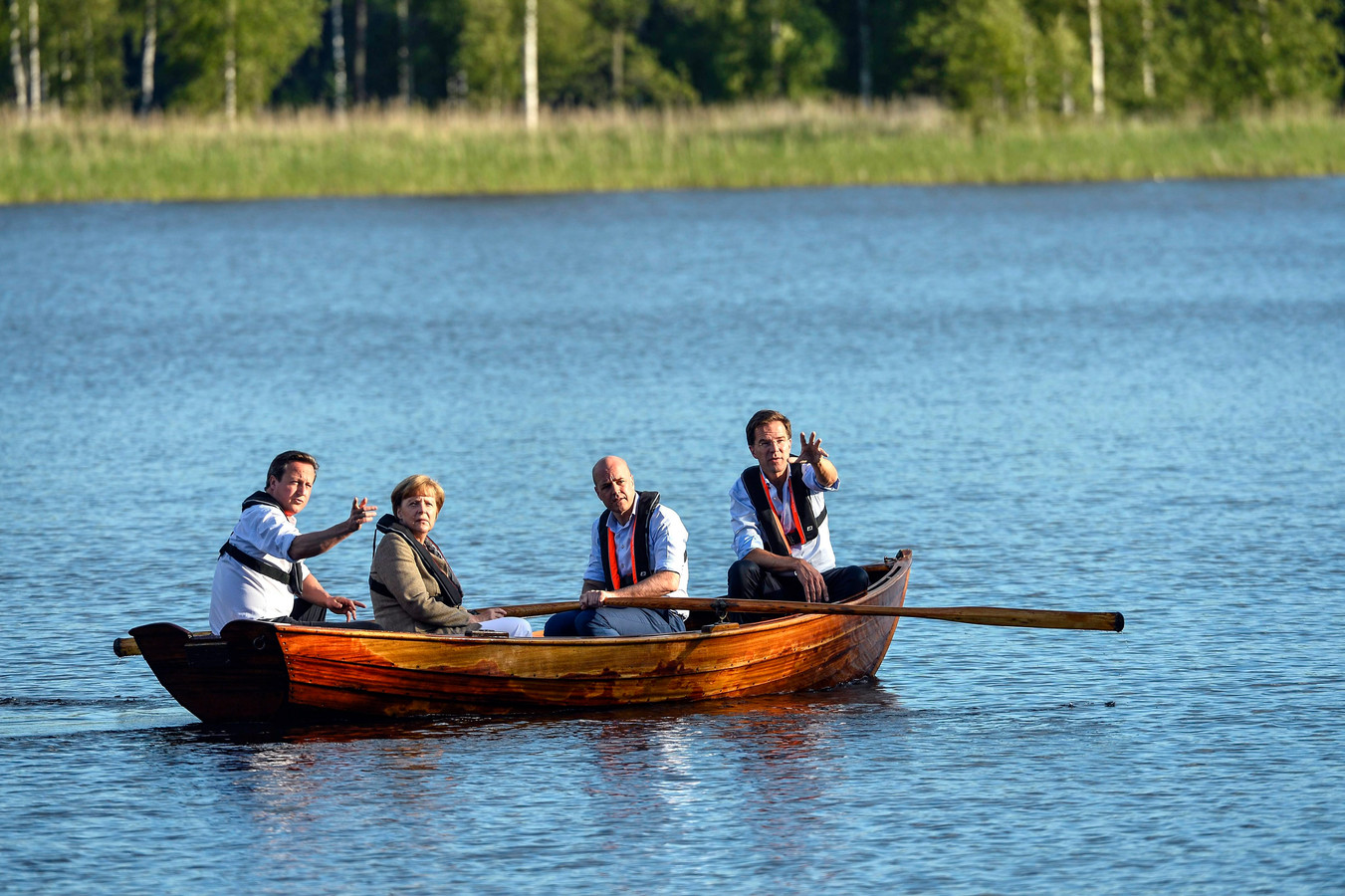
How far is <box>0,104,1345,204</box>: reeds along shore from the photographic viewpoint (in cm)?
4284

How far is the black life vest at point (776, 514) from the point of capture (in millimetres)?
10133

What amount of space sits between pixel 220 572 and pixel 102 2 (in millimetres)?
62229

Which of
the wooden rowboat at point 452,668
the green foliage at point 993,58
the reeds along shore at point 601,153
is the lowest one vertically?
the wooden rowboat at point 452,668

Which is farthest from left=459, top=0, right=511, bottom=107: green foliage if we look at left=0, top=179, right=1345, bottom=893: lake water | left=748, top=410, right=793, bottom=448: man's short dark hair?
left=748, top=410, right=793, bottom=448: man's short dark hair

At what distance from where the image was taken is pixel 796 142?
47.3 m

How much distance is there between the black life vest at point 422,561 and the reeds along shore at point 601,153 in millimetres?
33779

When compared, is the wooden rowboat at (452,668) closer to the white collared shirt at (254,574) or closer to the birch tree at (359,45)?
the white collared shirt at (254,574)

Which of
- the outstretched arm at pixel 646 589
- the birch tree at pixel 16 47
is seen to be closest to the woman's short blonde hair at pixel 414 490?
the outstretched arm at pixel 646 589

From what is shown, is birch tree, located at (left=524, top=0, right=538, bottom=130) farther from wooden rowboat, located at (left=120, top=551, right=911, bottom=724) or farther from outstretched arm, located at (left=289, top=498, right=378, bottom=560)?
outstretched arm, located at (left=289, top=498, right=378, bottom=560)

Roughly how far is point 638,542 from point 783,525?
823 millimetres

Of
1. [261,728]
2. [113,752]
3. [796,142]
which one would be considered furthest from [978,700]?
[796,142]

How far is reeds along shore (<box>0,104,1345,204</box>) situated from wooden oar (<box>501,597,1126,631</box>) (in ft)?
110

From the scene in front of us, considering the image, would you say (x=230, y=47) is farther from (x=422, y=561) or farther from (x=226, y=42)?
(x=422, y=561)

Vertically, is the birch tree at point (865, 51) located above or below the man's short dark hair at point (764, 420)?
above
